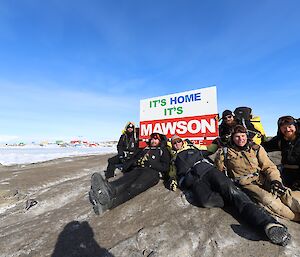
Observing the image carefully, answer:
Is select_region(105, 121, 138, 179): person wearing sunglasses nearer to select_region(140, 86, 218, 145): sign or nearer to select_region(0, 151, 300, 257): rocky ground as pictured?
select_region(140, 86, 218, 145): sign

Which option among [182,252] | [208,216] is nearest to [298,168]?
[208,216]

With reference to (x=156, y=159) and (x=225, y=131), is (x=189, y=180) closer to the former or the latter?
(x=156, y=159)

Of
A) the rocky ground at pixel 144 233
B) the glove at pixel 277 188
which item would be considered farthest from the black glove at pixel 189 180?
the glove at pixel 277 188

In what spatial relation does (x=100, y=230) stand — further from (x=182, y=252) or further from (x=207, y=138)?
(x=207, y=138)

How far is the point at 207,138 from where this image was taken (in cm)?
670

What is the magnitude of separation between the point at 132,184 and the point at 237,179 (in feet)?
7.09

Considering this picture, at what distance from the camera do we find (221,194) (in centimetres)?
415

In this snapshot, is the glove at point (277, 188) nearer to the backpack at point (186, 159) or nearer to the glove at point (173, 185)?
the backpack at point (186, 159)

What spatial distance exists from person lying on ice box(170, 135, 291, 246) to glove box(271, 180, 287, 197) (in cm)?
38

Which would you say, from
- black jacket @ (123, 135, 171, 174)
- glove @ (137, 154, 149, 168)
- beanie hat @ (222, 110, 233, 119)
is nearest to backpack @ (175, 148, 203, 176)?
black jacket @ (123, 135, 171, 174)

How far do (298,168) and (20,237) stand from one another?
17.6 feet

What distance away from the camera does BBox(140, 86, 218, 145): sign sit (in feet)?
22.2

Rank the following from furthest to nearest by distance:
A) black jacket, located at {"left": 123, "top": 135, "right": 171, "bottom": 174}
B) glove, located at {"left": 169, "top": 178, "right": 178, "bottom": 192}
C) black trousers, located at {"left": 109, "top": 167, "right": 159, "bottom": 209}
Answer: black jacket, located at {"left": 123, "top": 135, "right": 171, "bottom": 174}, glove, located at {"left": 169, "top": 178, "right": 178, "bottom": 192}, black trousers, located at {"left": 109, "top": 167, "right": 159, "bottom": 209}

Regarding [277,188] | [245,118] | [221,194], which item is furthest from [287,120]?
[221,194]
